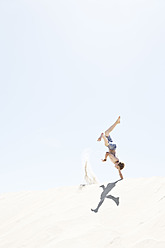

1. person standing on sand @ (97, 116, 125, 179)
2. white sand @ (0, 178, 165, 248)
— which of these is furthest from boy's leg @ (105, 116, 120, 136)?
white sand @ (0, 178, 165, 248)

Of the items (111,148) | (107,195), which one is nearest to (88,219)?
(107,195)

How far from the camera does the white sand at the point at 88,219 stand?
3.15 m

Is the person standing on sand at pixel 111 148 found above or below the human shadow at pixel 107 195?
above

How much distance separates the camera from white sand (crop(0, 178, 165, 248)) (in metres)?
3.15

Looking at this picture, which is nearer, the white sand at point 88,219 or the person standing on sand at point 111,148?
the white sand at point 88,219

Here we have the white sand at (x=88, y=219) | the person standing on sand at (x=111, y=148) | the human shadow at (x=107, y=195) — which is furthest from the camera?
the person standing on sand at (x=111, y=148)

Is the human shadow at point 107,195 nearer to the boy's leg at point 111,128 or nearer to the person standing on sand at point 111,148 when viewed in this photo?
the person standing on sand at point 111,148

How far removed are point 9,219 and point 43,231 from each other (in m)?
1.38

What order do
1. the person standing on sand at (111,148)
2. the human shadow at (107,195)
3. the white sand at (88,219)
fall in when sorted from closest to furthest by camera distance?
the white sand at (88,219)
the human shadow at (107,195)
the person standing on sand at (111,148)

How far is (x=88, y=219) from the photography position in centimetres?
387

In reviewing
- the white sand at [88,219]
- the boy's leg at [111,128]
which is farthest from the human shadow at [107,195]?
the boy's leg at [111,128]

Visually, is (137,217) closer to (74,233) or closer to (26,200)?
(74,233)

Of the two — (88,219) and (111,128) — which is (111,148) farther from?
(88,219)

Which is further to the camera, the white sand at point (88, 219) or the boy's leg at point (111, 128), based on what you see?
the boy's leg at point (111, 128)
